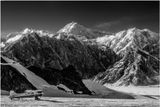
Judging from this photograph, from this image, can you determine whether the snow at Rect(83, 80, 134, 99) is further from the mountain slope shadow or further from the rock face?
the rock face

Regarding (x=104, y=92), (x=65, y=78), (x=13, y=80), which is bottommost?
(x=104, y=92)

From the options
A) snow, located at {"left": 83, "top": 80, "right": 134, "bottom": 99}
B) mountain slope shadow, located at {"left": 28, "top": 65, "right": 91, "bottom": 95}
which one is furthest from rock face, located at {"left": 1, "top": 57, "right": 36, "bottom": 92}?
snow, located at {"left": 83, "top": 80, "right": 134, "bottom": 99}

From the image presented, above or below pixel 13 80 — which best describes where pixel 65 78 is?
above

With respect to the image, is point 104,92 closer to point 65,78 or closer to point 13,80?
point 65,78

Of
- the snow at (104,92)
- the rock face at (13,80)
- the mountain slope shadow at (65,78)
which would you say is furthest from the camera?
the mountain slope shadow at (65,78)

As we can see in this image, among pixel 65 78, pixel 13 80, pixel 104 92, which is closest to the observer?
pixel 104 92

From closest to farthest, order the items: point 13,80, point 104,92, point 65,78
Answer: point 104,92
point 13,80
point 65,78

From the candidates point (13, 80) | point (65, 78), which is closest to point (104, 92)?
point (65, 78)

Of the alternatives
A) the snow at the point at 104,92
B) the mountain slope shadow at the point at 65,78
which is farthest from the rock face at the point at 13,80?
the snow at the point at 104,92

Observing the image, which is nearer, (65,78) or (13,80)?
(13,80)

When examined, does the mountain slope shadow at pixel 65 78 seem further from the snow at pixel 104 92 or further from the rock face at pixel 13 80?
the rock face at pixel 13 80
